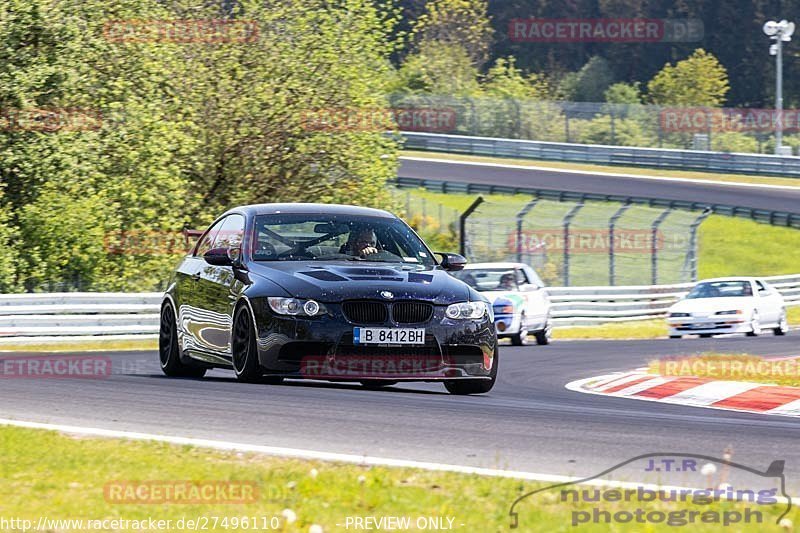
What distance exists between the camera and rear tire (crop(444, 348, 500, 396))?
10875mm

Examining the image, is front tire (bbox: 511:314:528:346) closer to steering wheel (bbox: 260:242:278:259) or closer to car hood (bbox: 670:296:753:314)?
car hood (bbox: 670:296:753:314)

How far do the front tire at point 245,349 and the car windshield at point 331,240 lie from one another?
648 mm

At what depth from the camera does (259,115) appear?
30.7 meters

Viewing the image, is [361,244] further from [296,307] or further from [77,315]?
[77,315]

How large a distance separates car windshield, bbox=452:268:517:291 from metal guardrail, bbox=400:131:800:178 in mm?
32806

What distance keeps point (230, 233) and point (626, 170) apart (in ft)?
154

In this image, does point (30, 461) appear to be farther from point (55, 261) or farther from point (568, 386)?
point (55, 261)

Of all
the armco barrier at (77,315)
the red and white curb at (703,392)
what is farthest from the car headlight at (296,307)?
the armco barrier at (77,315)

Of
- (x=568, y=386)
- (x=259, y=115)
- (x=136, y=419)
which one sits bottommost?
(x=568, y=386)

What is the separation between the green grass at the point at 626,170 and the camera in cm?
5389

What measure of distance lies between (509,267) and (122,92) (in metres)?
9.74

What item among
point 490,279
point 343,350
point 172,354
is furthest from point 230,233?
point 490,279

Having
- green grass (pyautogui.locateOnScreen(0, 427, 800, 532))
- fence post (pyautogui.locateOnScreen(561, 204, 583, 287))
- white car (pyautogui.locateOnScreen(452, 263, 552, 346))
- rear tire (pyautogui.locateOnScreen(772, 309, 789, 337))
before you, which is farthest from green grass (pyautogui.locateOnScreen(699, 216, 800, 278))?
green grass (pyautogui.locateOnScreen(0, 427, 800, 532))

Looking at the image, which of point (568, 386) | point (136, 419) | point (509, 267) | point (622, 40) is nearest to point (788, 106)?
point (622, 40)
